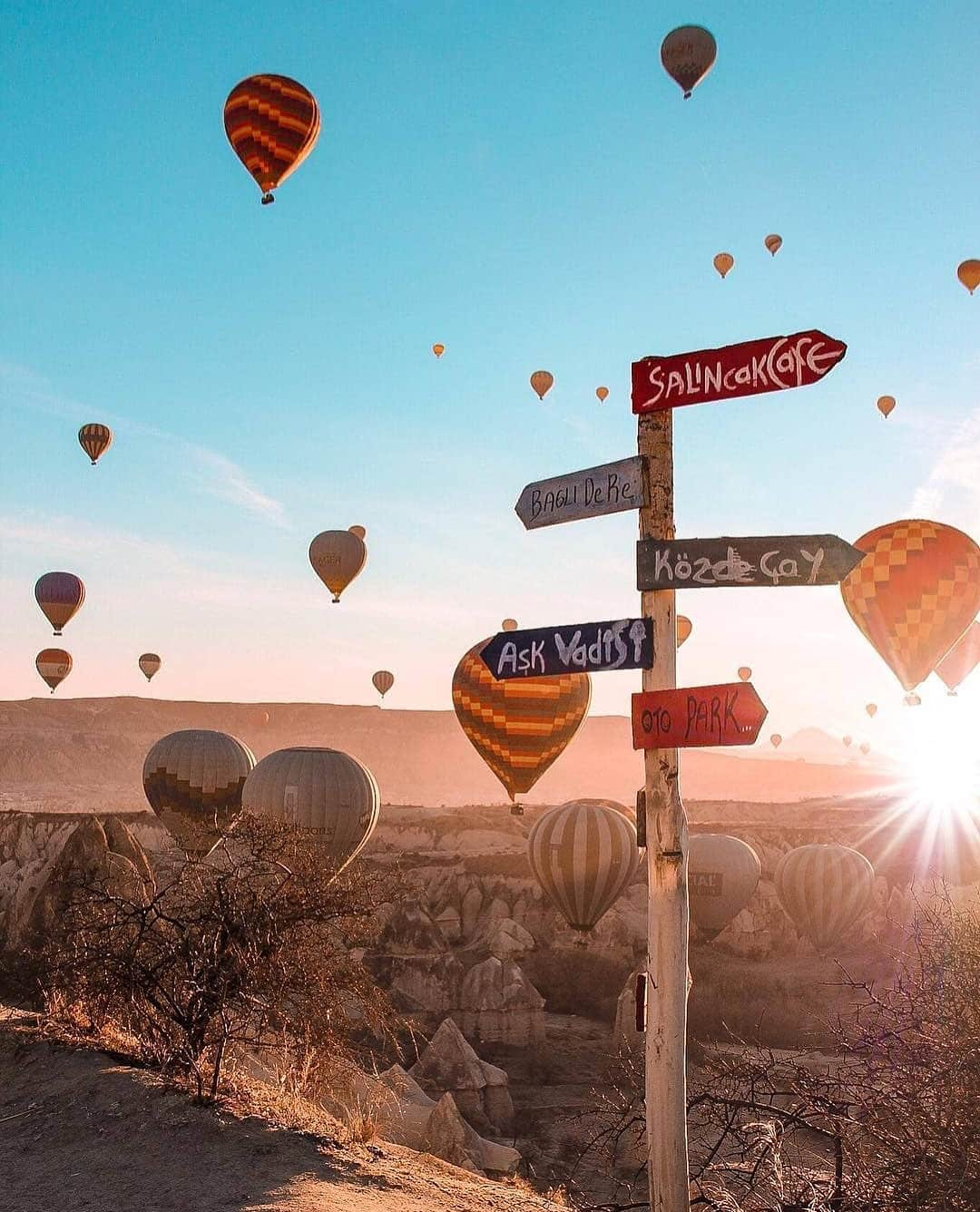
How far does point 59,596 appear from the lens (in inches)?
2210

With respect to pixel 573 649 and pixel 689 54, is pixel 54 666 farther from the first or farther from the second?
pixel 573 649

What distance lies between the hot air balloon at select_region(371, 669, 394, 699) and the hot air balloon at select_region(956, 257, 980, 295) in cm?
5232

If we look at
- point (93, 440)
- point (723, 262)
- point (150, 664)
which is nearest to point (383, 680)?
point (150, 664)

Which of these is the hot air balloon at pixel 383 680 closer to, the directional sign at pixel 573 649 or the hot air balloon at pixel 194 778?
the hot air balloon at pixel 194 778

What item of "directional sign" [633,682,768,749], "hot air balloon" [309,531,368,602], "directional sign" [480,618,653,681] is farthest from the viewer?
"hot air balloon" [309,531,368,602]

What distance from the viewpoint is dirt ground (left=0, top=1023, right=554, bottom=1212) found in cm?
689

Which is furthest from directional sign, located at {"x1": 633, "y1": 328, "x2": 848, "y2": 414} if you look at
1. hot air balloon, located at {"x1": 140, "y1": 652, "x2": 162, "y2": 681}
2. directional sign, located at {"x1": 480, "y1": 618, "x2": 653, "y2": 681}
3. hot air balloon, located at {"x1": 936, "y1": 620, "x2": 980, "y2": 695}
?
hot air balloon, located at {"x1": 140, "y1": 652, "x2": 162, "y2": 681}

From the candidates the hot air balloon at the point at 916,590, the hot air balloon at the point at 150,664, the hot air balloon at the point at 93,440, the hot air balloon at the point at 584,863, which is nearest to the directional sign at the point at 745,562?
the hot air balloon at the point at 916,590

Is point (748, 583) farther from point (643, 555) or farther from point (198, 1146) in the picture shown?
point (198, 1146)

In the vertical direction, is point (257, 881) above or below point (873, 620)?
below

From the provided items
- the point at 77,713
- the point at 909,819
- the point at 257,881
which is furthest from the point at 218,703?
the point at 257,881

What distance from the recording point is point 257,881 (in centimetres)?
1068

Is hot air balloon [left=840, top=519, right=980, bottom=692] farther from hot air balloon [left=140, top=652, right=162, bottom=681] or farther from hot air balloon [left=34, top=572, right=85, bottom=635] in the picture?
hot air balloon [left=140, top=652, right=162, bottom=681]

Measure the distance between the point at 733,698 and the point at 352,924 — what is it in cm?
581
